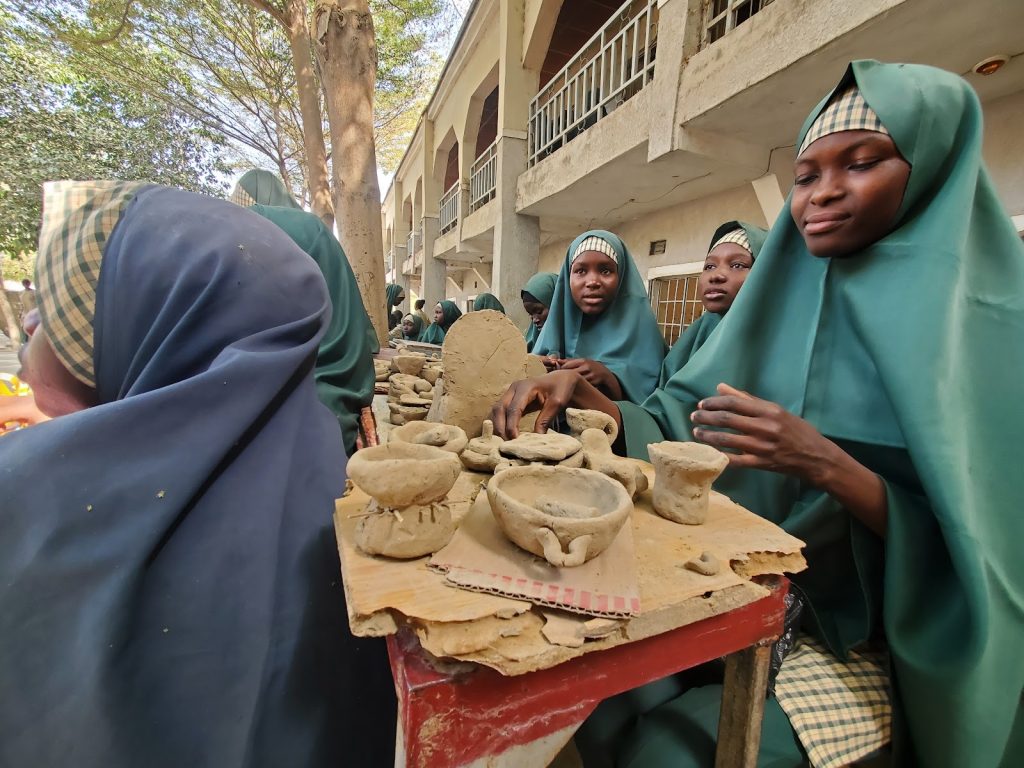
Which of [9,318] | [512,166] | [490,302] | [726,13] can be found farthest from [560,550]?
[9,318]

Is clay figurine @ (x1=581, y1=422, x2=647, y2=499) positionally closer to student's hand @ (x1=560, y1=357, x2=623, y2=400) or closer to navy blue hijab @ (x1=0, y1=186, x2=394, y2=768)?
navy blue hijab @ (x1=0, y1=186, x2=394, y2=768)

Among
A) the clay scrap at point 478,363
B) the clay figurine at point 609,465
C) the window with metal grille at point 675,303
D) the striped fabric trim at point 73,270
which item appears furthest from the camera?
the window with metal grille at point 675,303

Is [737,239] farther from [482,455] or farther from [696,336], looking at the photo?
[482,455]

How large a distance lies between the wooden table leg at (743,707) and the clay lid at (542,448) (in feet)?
1.67

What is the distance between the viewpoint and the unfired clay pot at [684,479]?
83cm

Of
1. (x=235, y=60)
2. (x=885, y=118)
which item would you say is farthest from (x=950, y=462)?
(x=235, y=60)

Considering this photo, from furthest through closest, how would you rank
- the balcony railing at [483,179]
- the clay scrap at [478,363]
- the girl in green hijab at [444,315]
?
the balcony railing at [483,179]
the girl in green hijab at [444,315]
the clay scrap at [478,363]

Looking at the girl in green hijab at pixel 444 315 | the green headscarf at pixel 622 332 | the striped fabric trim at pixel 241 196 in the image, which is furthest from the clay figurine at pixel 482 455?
the girl in green hijab at pixel 444 315

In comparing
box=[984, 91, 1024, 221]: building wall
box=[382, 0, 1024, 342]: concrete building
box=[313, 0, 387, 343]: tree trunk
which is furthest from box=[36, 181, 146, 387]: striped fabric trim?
box=[984, 91, 1024, 221]: building wall

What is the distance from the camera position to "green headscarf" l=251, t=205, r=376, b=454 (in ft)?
6.70

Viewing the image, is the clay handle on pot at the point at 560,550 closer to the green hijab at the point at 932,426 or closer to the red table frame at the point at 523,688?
the red table frame at the point at 523,688

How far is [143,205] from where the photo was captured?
0.85 meters

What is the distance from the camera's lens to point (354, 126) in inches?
178

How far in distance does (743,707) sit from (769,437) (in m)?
0.54
